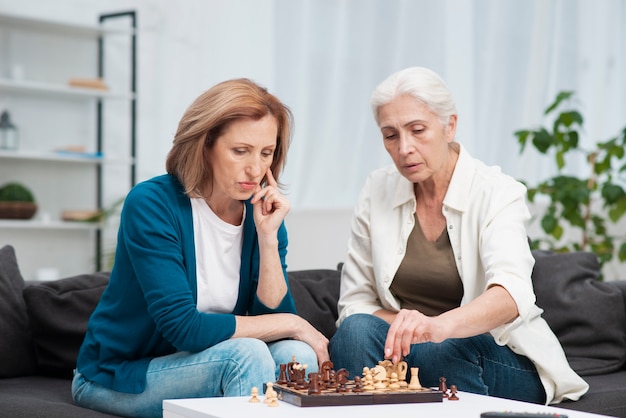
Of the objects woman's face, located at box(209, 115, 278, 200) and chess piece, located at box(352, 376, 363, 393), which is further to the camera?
woman's face, located at box(209, 115, 278, 200)

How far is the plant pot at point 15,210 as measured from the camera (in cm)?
Result: 461

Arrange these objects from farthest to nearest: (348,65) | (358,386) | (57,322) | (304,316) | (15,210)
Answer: (348,65) < (15,210) < (304,316) < (57,322) < (358,386)

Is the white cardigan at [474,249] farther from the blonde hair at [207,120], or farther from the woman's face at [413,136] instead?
the blonde hair at [207,120]

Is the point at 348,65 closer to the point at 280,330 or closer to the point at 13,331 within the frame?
the point at 13,331

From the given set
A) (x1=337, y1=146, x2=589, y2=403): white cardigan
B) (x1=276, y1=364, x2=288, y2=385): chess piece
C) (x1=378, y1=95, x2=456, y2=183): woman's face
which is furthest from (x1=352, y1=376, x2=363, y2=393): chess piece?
(x1=378, y1=95, x2=456, y2=183): woman's face

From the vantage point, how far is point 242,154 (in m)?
2.03

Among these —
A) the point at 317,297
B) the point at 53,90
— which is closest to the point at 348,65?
the point at 53,90

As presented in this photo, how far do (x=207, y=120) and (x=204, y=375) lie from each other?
1.83 ft

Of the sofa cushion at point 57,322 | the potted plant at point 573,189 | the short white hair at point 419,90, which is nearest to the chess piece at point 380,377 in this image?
the short white hair at point 419,90

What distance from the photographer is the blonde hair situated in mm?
2010

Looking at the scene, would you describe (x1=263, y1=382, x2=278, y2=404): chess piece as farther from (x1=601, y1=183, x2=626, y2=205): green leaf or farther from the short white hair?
(x1=601, y1=183, x2=626, y2=205): green leaf

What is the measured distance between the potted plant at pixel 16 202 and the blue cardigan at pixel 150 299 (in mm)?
2754

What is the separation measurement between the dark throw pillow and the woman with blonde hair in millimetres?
457

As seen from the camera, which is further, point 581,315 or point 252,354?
point 581,315
